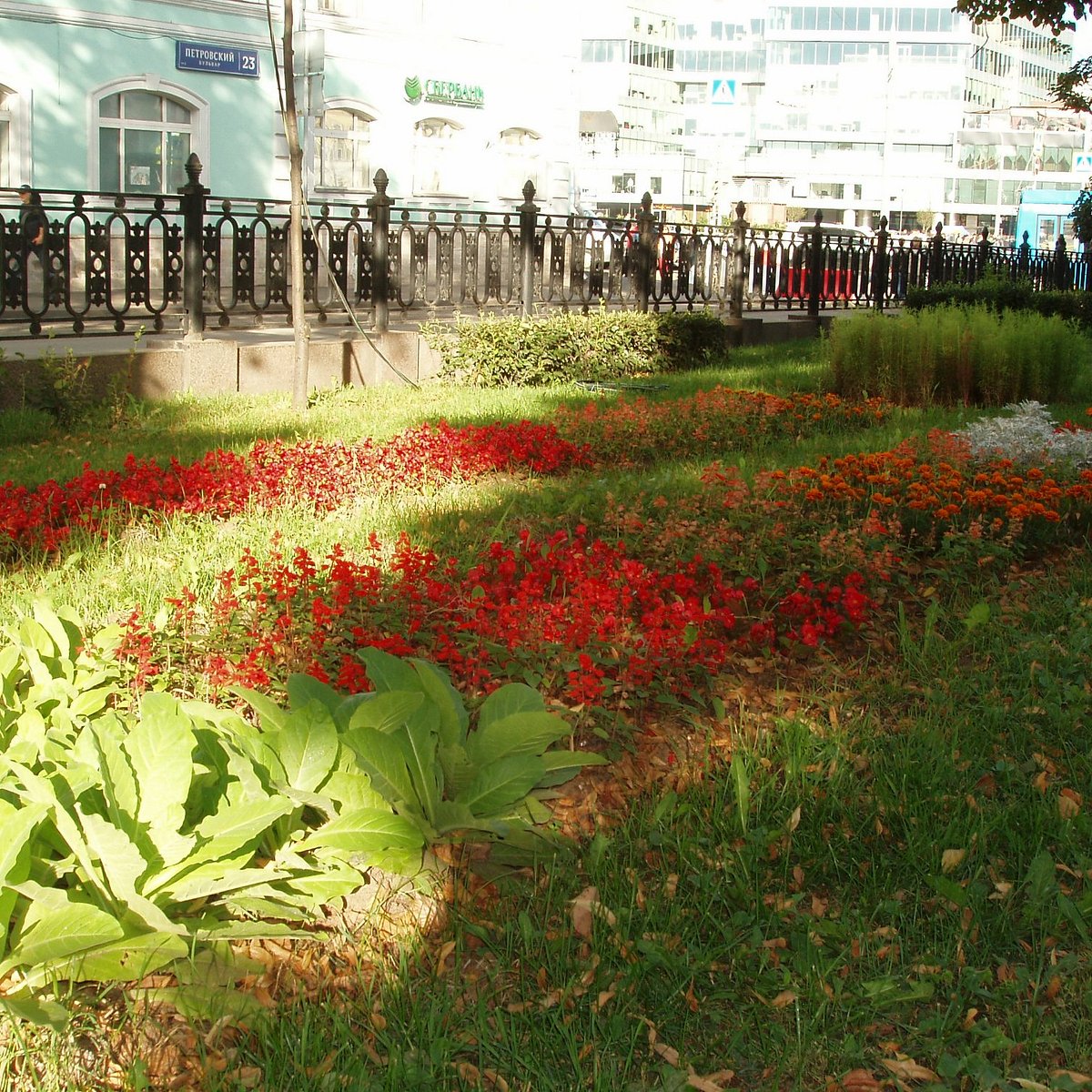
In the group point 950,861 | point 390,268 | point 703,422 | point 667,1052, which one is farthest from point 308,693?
point 390,268

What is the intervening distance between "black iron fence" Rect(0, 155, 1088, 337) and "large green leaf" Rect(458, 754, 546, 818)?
25.9ft

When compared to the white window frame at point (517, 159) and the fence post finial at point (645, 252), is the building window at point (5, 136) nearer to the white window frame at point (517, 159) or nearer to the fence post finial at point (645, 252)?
the fence post finial at point (645, 252)

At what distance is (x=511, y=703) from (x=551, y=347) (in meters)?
9.15

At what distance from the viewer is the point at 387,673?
11.5ft

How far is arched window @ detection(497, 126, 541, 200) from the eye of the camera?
28750 millimetres

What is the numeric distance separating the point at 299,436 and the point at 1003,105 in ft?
436

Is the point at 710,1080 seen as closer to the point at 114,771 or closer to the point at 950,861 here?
the point at 950,861

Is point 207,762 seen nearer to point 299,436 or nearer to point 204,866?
point 204,866

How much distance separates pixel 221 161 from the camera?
75.4ft

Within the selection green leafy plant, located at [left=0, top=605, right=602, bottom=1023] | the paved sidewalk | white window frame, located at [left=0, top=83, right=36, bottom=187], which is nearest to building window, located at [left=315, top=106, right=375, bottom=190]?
white window frame, located at [left=0, top=83, right=36, bottom=187]

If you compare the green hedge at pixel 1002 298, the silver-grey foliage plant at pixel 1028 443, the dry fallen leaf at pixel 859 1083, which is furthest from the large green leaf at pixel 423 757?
the green hedge at pixel 1002 298

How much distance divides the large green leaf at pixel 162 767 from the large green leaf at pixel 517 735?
30.0 inches

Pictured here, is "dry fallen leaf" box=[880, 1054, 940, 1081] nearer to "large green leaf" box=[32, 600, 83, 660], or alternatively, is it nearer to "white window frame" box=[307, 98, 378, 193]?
"large green leaf" box=[32, 600, 83, 660]

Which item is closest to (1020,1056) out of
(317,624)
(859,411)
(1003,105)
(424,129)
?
(317,624)
